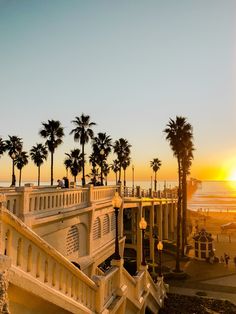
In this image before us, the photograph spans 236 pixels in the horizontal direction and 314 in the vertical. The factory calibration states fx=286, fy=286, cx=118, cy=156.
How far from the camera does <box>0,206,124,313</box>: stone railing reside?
4.14 meters

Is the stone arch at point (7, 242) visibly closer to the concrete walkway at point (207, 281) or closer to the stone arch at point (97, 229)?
the stone arch at point (97, 229)

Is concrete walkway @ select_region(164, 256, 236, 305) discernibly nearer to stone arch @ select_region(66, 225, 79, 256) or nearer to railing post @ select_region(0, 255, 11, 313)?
stone arch @ select_region(66, 225, 79, 256)

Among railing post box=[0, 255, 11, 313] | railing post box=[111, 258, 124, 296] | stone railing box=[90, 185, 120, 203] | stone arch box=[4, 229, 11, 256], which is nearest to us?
railing post box=[0, 255, 11, 313]

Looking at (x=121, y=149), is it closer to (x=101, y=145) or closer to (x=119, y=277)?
(x=101, y=145)

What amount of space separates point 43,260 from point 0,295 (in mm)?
2056

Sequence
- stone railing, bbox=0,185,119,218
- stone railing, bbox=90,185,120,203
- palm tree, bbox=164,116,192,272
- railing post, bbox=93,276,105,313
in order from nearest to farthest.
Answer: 1. railing post, bbox=93,276,105,313
2. stone railing, bbox=0,185,119,218
3. stone railing, bbox=90,185,120,203
4. palm tree, bbox=164,116,192,272

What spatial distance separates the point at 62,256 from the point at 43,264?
0.50 meters

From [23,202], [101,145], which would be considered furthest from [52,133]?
[23,202]

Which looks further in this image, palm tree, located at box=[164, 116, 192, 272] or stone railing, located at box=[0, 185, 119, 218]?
palm tree, located at box=[164, 116, 192, 272]

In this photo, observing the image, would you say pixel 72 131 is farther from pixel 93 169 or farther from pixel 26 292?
A: pixel 26 292

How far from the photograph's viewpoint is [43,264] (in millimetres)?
5086

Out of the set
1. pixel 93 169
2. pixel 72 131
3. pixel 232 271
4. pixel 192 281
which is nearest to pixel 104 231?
pixel 192 281

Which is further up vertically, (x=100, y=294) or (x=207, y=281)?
(x=100, y=294)

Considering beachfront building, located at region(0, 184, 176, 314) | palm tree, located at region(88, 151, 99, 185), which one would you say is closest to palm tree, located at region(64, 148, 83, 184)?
palm tree, located at region(88, 151, 99, 185)
